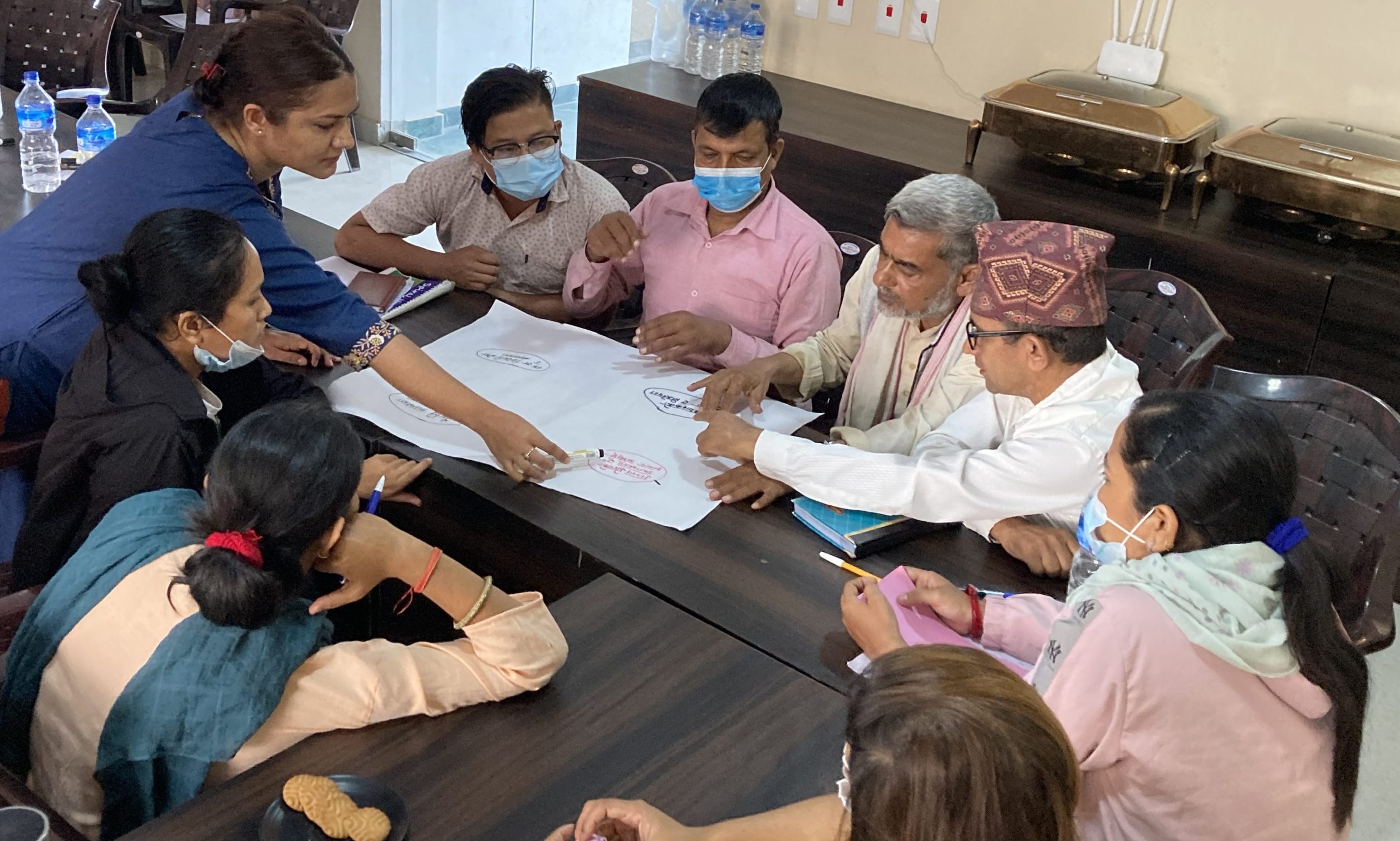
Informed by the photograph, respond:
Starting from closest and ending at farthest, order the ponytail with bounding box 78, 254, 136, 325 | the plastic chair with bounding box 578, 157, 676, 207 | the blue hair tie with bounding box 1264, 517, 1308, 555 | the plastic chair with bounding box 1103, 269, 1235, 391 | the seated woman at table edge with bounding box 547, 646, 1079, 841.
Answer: the seated woman at table edge with bounding box 547, 646, 1079, 841 < the blue hair tie with bounding box 1264, 517, 1308, 555 < the ponytail with bounding box 78, 254, 136, 325 < the plastic chair with bounding box 1103, 269, 1235, 391 < the plastic chair with bounding box 578, 157, 676, 207

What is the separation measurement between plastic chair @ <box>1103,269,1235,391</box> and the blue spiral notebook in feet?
2.23

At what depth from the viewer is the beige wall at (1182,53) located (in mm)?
3100

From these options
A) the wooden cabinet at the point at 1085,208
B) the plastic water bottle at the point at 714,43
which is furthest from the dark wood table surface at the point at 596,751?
the plastic water bottle at the point at 714,43

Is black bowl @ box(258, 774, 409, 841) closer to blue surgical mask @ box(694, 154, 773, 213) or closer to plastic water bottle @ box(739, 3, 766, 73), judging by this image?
blue surgical mask @ box(694, 154, 773, 213)

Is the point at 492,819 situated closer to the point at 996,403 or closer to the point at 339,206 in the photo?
the point at 996,403

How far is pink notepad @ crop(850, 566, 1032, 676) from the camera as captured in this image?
1.48 metres

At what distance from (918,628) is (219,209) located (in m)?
1.35

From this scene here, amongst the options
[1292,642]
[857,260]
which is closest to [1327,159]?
[857,260]

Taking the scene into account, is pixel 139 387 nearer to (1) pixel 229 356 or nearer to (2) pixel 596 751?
(1) pixel 229 356

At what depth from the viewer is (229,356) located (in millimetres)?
1835

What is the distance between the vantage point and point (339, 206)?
5145mm

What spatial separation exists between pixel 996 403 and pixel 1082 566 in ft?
1.39

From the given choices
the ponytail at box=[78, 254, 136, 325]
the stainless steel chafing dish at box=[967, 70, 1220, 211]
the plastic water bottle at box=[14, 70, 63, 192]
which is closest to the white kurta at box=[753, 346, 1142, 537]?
the ponytail at box=[78, 254, 136, 325]

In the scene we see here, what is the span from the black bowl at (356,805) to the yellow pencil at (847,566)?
719 millimetres
